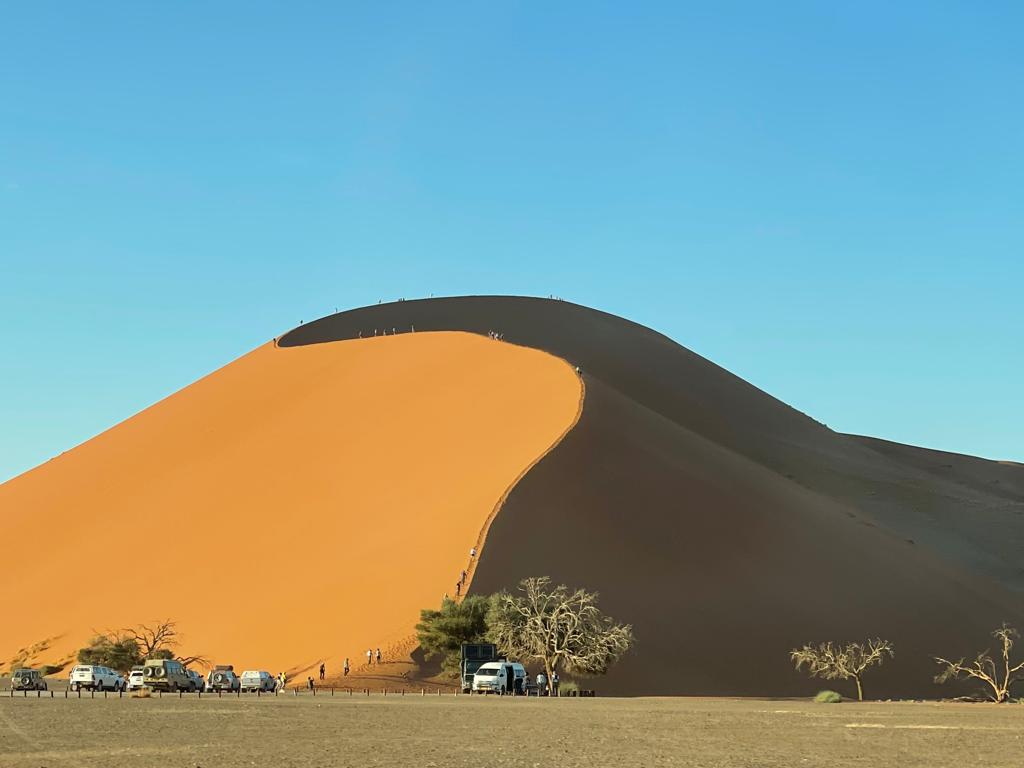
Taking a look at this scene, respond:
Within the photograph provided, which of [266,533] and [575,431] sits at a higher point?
[575,431]

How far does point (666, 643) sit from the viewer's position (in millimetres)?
53500

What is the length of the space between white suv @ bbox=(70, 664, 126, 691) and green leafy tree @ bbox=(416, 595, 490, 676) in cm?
1053

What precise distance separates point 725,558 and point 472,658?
17490 mm

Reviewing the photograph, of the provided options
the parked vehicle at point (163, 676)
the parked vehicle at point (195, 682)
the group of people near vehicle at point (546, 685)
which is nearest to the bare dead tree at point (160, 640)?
the parked vehicle at point (195, 682)

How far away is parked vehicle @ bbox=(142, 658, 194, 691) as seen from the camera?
145ft

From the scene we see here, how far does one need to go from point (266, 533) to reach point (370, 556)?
26.2 feet

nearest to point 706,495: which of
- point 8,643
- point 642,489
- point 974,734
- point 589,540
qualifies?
point 642,489

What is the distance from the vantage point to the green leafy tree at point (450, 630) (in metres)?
48.8

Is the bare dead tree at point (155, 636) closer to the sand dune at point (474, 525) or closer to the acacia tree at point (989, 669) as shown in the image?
the sand dune at point (474, 525)

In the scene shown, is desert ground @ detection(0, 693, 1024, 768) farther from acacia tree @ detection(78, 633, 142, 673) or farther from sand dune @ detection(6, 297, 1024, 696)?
acacia tree @ detection(78, 633, 142, 673)

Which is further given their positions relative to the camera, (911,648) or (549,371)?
(549,371)

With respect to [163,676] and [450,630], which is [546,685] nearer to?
[450,630]

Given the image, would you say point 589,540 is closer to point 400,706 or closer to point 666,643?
point 666,643

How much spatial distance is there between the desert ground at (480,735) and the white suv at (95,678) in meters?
8.22
